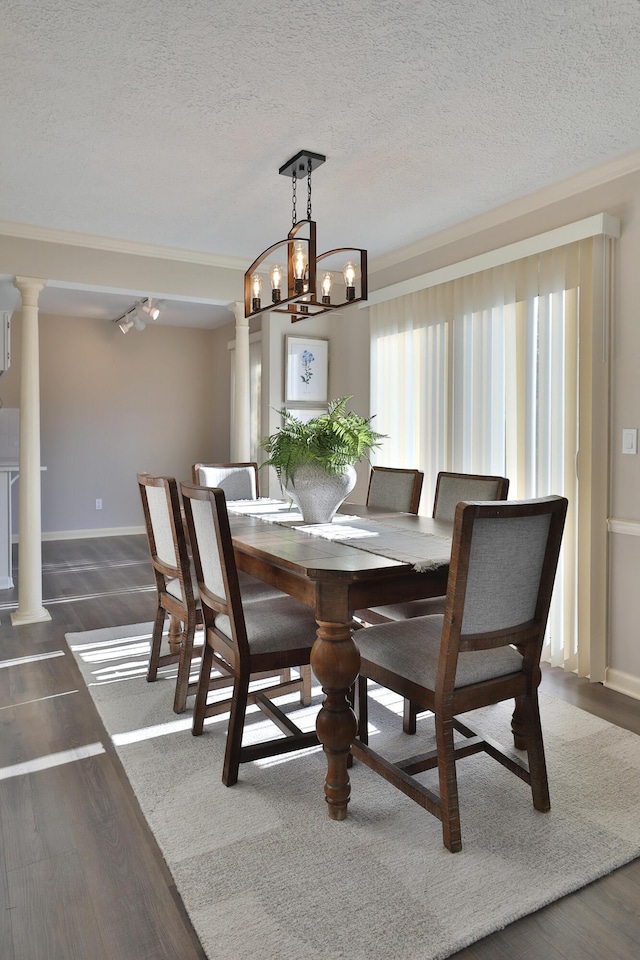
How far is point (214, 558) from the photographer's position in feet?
7.32

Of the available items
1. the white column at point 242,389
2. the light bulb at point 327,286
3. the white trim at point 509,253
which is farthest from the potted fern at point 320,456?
the white column at point 242,389

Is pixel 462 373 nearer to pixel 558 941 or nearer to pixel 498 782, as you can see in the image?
pixel 498 782

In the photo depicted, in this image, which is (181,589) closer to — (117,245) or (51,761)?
(51,761)

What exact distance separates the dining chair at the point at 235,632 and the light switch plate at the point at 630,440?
170 cm

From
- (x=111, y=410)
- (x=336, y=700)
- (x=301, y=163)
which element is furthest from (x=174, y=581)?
(x=111, y=410)

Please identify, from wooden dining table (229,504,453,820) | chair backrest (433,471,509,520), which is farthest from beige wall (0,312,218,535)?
wooden dining table (229,504,453,820)

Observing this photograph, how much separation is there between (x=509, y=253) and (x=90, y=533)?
215 inches

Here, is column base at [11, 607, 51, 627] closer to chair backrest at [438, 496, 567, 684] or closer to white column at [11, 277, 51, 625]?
white column at [11, 277, 51, 625]

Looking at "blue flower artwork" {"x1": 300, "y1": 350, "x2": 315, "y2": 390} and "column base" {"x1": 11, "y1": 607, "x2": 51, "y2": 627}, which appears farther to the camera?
"blue flower artwork" {"x1": 300, "y1": 350, "x2": 315, "y2": 390}

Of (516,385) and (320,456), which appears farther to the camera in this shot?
(516,385)

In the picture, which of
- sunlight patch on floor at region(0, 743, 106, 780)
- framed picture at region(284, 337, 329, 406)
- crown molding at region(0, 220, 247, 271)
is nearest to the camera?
sunlight patch on floor at region(0, 743, 106, 780)

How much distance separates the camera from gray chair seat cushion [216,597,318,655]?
219 centimetres

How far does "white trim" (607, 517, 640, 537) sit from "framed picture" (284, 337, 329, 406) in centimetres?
274

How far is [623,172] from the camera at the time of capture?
2.94 m
